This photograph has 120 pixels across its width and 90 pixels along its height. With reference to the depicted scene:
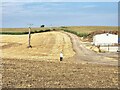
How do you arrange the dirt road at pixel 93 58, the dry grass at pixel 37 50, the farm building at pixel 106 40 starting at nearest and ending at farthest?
the dirt road at pixel 93 58
the dry grass at pixel 37 50
the farm building at pixel 106 40

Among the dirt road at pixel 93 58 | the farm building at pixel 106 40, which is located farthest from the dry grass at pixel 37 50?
the farm building at pixel 106 40

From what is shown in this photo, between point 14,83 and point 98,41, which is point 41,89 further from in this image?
point 98,41

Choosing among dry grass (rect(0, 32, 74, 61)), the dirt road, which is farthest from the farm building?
the dirt road

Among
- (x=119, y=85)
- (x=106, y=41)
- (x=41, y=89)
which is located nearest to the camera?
(x=41, y=89)

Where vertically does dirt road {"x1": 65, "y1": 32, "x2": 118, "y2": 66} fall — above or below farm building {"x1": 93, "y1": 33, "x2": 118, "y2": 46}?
below

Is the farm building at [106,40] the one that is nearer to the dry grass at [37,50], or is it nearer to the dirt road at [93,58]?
the dry grass at [37,50]

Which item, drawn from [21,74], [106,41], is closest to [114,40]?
[106,41]

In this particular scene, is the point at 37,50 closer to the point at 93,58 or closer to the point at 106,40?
the point at 93,58

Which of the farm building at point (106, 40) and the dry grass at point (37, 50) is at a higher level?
the farm building at point (106, 40)

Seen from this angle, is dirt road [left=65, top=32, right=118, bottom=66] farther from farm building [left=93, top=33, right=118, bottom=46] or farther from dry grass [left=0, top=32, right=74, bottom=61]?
farm building [left=93, top=33, right=118, bottom=46]

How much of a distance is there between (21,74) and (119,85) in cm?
556

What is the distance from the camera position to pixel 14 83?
17328 millimetres

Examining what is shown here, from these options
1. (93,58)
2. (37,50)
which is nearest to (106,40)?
(37,50)

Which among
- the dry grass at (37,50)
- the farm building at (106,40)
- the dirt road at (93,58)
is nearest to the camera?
the dirt road at (93,58)
